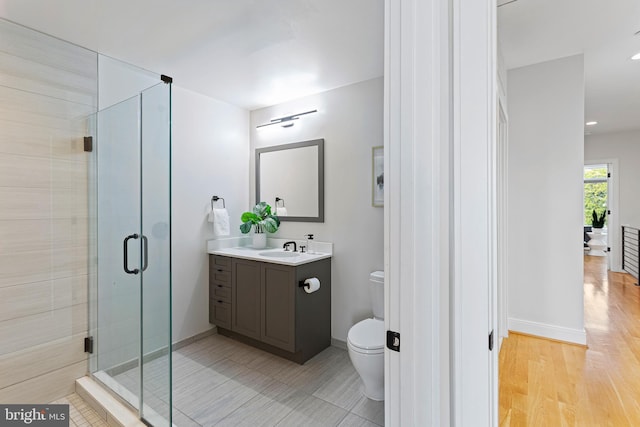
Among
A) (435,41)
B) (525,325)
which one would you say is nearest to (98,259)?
(435,41)

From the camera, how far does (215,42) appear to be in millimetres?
2107

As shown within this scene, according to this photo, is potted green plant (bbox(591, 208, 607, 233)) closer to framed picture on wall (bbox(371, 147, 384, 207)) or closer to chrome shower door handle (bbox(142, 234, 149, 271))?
framed picture on wall (bbox(371, 147, 384, 207))

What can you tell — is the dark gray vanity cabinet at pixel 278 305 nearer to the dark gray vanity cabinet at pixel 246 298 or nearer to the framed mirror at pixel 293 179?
the dark gray vanity cabinet at pixel 246 298

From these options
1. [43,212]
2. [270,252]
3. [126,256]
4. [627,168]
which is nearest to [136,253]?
[126,256]

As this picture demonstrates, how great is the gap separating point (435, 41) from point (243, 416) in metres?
2.20

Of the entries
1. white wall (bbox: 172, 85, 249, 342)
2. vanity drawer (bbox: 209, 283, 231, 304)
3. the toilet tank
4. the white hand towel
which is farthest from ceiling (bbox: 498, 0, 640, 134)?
vanity drawer (bbox: 209, 283, 231, 304)

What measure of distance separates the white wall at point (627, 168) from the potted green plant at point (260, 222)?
625 cm

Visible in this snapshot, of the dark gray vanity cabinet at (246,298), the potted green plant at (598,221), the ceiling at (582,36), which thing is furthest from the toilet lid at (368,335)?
the potted green plant at (598,221)

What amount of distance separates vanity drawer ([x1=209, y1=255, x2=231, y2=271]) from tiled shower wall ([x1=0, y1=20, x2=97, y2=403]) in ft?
3.50

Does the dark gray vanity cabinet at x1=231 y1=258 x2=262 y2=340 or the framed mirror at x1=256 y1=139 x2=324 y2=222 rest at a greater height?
the framed mirror at x1=256 y1=139 x2=324 y2=222

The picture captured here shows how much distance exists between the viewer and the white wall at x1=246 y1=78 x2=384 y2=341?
269 cm

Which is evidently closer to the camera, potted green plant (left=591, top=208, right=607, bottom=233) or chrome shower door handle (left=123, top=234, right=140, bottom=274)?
chrome shower door handle (left=123, top=234, right=140, bottom=274)

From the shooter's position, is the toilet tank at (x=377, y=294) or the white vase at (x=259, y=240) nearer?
the toilet tank at (x=377, y=294)

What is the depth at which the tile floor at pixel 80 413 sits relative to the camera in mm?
1831
